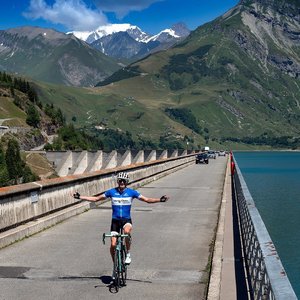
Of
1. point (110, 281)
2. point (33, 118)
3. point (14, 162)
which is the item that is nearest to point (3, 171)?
point (14, 162)

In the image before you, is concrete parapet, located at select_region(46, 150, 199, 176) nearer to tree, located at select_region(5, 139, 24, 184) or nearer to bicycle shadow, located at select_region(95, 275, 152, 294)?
tree, located at select_region(5, 139, 24, 184)

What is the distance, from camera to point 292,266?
26.8 m

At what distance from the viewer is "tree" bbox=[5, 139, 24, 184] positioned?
157 meters

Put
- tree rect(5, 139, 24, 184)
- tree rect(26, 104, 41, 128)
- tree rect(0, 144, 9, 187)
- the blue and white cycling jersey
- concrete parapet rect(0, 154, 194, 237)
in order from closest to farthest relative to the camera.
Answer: the blue and white cycling jersey < concrete parapet rect(0, 154, 194, 237) < tree rect(5, 139, 24, 184) < tree rect(0, 144, 9, 187) < tree rect(26, 104, 41, 128)

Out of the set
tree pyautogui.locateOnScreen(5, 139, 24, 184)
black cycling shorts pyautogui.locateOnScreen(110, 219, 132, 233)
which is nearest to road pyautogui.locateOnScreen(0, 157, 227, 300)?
black cycling shorts pyautogui.locateOnScreen(110, 219, 132, 233)

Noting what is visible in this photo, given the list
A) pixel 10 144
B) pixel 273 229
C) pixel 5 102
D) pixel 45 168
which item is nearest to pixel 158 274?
pixel 273 229

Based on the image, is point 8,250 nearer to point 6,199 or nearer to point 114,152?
point 6,199

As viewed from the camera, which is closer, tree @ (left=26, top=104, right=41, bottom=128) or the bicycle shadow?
the bicycle shadow

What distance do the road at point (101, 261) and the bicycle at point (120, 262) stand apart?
16 centimetres

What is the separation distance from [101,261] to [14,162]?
492 ft

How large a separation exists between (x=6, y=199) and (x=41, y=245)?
4.92 feet

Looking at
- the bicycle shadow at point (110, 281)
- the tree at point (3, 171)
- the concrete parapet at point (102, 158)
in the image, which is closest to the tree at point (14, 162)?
the tree at point (3, 171)

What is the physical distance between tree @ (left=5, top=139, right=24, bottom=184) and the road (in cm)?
13985

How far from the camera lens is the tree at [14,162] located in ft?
514
